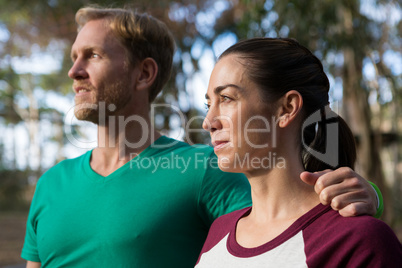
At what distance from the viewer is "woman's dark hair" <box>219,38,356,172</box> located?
4.60ft

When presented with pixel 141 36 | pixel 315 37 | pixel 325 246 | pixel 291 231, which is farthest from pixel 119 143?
pixel 315 37

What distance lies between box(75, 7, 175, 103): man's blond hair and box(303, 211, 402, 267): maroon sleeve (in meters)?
1.34

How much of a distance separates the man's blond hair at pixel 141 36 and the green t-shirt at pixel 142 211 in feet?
1.67

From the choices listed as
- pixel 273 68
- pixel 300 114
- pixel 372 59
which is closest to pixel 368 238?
pixel 300 114

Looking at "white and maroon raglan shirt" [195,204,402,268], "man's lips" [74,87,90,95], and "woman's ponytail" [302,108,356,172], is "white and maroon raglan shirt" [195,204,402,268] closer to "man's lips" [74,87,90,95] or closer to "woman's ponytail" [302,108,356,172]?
"woman's ponytail" [302,108,356,172]

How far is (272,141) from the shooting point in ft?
4.52

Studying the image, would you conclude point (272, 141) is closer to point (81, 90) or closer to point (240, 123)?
point (240, 123)

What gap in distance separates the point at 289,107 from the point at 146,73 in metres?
1.06

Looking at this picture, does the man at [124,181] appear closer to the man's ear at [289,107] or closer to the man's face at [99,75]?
the man's face at [99,75]

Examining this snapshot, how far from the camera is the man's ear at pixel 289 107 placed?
138 centimetres

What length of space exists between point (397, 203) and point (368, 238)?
1189 centimetres

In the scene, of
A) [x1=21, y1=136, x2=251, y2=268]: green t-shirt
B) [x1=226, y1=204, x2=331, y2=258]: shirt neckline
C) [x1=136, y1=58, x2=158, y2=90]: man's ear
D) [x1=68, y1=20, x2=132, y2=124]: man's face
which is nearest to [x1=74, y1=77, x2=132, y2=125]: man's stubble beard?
[x1=68, y1=20, x2=132, y2=124]: man's face

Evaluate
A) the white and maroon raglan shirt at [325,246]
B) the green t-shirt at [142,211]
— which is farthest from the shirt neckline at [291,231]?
the green t-shirt at [142,211]

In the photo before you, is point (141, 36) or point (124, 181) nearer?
point (124, 181)
